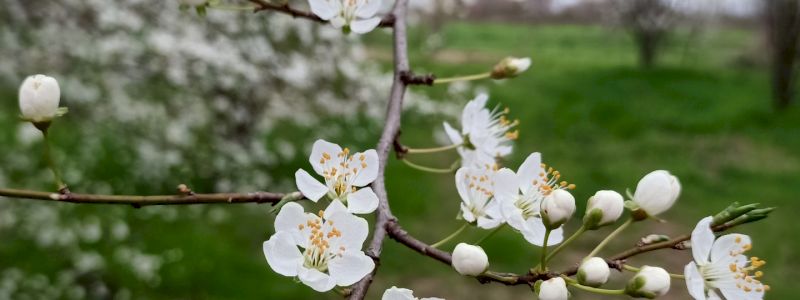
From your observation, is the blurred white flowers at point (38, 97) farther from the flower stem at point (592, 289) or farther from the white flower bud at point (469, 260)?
the flower stem at point (592, 289)

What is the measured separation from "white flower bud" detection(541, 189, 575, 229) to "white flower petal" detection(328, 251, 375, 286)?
242mm

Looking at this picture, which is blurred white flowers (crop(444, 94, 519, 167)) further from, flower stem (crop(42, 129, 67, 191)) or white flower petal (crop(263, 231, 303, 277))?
flower stem (crop(42, 129, 67, 191))

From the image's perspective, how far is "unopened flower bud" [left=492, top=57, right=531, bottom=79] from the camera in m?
1.37

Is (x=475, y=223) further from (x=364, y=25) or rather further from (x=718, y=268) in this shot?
(x=364, y=25)

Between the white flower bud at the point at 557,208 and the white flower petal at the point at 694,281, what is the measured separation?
0.16 metres

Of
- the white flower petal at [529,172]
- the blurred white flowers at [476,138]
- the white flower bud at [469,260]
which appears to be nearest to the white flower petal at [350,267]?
the white flower bud at [469,260]

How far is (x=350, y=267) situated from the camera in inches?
36.0

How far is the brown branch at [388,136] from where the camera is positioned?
2.93 feet

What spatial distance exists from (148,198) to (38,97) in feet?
0.96

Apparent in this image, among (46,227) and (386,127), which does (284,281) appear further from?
(386,127)

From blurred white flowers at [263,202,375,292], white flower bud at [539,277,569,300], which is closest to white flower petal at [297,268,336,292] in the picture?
blurred white flowers at [263,202,375,292]

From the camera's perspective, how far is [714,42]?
15477mm

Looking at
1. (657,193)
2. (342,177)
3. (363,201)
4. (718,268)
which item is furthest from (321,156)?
(718,268)

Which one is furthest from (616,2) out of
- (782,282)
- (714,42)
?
(782,282)
